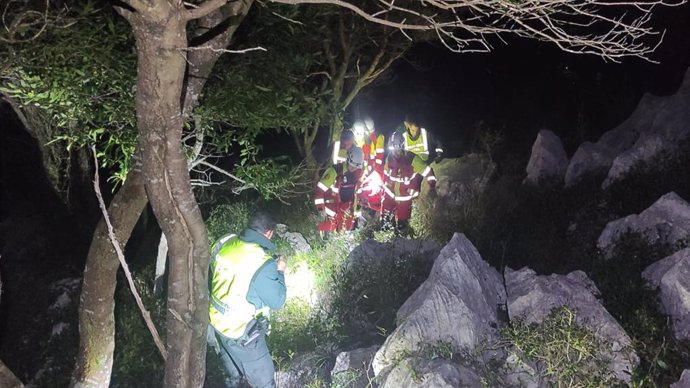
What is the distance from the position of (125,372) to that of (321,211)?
4.90 meters

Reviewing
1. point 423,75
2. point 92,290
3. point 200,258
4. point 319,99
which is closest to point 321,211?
point 319,99

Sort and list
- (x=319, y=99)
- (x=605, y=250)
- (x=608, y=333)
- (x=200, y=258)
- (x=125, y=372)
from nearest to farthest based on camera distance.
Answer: (x=200, y=258) < (x=608, y=333) < (x=125, y=372) < (x=319, y=99) < (x=605, y=250)

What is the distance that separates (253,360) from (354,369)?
0.91 meters

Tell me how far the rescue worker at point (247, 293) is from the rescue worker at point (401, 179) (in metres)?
4.79

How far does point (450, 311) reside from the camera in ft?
14.7

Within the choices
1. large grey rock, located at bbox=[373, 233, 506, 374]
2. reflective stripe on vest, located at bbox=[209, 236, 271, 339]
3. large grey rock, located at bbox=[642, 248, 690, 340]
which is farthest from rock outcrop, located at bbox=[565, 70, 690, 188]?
reflective stripe on vest, located at bbox=[209, 236, 271, 339]

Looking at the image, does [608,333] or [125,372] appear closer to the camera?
[608,333]

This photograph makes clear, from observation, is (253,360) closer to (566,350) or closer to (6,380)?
(6,380)

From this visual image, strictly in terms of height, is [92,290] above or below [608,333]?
above

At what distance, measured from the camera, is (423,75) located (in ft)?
60.4

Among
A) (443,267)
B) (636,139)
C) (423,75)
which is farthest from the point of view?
(423,75)

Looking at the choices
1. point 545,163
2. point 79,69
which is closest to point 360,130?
point 545,163

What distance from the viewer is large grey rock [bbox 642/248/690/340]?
4734 millimetres

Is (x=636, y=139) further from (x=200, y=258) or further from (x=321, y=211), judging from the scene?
(x=200, y=258)
